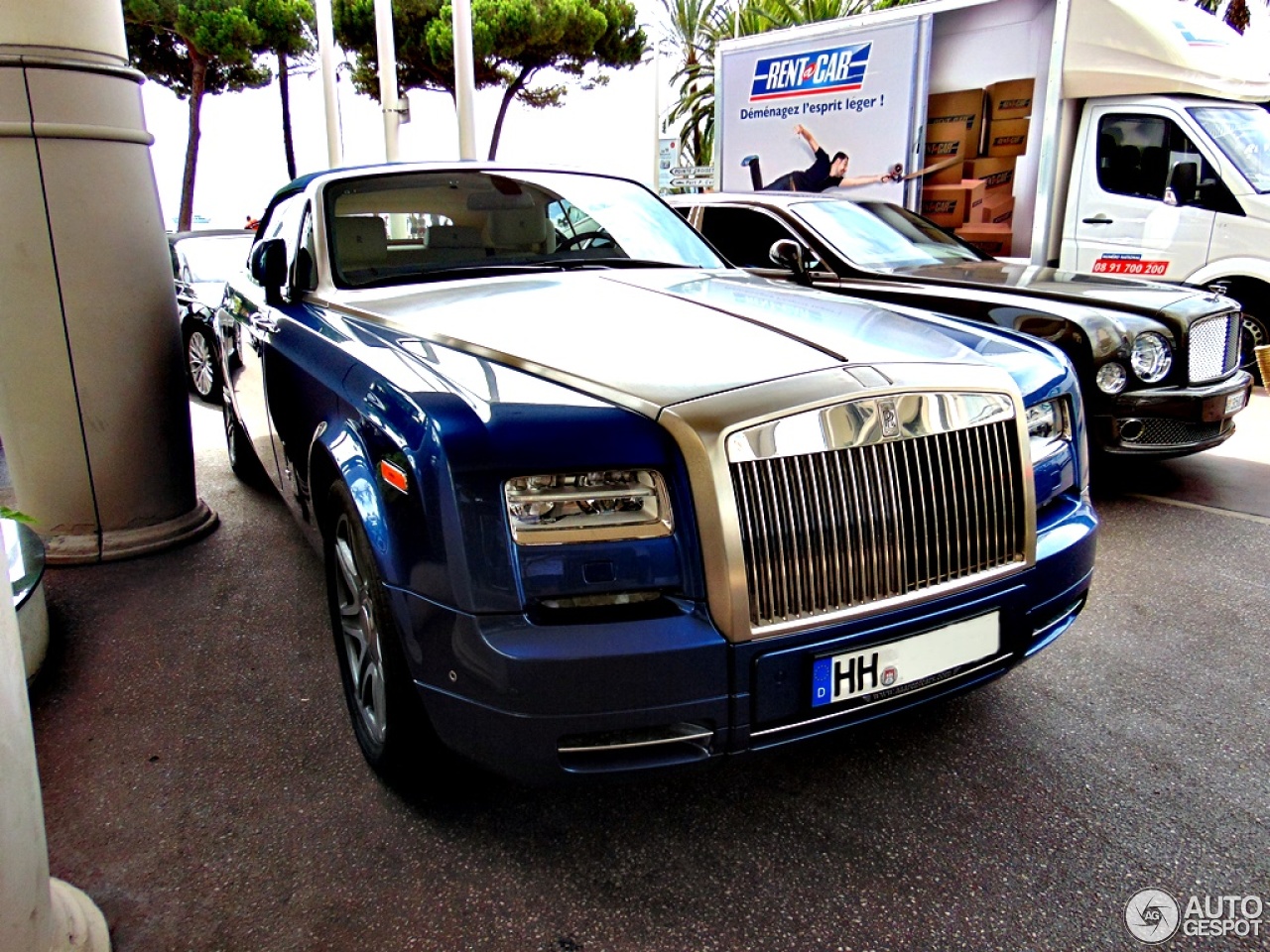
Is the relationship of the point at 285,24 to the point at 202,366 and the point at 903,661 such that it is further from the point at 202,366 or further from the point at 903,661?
the point at 903,661

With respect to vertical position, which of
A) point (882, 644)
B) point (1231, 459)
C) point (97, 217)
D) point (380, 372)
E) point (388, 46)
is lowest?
point (1231, 459)

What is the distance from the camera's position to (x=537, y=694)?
184cm

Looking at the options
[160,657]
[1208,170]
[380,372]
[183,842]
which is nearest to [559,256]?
[380,372]

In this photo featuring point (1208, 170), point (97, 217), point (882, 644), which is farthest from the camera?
point (1208, 170)

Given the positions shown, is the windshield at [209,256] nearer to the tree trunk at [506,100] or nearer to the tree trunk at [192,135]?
the tree trunk at [192,135]

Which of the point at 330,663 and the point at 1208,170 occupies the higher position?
the point at 1208,170

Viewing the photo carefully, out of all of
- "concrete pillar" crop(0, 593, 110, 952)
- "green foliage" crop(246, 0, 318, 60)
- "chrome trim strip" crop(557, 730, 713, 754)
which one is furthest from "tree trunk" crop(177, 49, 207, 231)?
"chrome trim strip" crop(557, 730, 713, 754)

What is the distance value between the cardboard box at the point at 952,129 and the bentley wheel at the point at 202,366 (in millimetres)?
6551

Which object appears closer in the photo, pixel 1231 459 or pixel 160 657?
pixel 160 657

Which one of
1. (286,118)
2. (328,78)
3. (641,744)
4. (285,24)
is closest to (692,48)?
(285,24)

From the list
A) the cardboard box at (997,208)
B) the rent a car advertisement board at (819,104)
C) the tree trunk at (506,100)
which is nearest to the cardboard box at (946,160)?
the rent a car advertisement board at (819,104)

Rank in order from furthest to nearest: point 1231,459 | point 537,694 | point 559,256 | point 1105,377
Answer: point 1231,459
point 1105,377
point 559,256
point 537,694

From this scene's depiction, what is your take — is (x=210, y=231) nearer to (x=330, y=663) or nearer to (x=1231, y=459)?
(x=330, y=663)

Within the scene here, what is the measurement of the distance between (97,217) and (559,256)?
203cm
